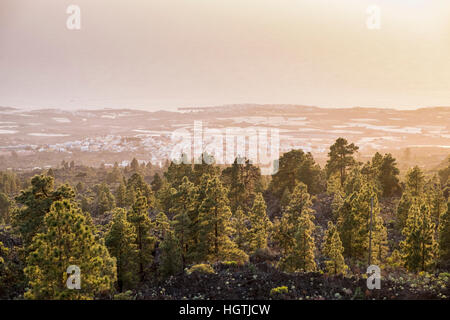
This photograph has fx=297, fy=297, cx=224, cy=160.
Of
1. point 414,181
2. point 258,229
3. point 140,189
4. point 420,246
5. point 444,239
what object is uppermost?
point 414,181

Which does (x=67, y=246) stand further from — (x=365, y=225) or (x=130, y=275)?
(x=365, y=225)

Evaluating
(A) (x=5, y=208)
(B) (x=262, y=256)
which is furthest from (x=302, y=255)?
(A) (x=5, y=208)

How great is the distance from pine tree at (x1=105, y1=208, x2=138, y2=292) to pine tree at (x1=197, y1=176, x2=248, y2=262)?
18.5ft

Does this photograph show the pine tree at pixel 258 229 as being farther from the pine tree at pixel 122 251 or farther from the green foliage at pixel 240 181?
the green foliage at pixel 240 181

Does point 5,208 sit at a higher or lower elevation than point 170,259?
lower

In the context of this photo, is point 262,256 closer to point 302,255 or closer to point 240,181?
point 302,255

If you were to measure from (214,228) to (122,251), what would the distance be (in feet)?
25.7

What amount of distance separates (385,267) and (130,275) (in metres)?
21.9

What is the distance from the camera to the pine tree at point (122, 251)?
24.0 m

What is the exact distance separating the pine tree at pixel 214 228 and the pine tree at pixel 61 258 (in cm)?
1226

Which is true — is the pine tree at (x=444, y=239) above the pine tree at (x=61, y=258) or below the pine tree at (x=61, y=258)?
below

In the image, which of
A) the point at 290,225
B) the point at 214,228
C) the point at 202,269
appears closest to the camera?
the point at 202,269

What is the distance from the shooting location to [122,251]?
2430 cm

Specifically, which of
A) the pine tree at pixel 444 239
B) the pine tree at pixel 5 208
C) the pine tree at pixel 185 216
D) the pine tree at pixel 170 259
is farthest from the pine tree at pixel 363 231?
the pine tree at pixel 5 208
